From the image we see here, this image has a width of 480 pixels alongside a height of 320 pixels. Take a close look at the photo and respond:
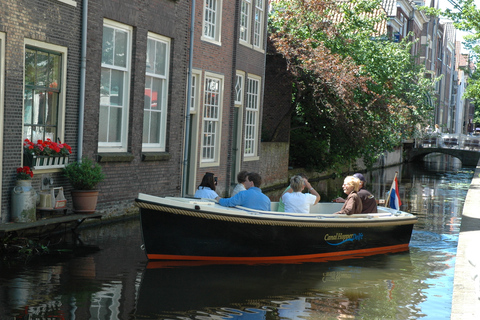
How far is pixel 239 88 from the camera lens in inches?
760

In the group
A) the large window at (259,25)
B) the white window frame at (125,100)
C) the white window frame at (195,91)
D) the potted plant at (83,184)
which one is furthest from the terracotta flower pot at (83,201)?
the large window at (259,25)

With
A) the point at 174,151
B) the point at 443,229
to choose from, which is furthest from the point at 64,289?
the point at 443,229

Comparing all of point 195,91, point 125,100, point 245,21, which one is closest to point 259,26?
point 245,21

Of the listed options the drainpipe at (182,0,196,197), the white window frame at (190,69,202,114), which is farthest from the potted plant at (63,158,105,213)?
the white window frame at (190,69,202,114)

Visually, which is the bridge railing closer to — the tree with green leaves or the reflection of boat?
the tree with green leaves

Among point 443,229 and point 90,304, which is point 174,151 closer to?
point 443,229

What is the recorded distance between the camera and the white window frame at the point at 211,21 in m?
16.5

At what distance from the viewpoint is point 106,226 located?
12.1m

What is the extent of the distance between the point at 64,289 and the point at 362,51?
2115cm

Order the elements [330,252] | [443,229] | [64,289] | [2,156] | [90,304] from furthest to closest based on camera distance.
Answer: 1. [443,229]
2. [330,252]
3. [2,156]
4. [64,289]
5. [90,304]

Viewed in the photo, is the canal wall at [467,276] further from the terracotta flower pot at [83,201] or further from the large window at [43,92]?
the large window at [43,92]

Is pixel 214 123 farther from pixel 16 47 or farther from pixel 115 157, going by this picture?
pixel 16 47

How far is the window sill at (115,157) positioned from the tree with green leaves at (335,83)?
10542 millimetres

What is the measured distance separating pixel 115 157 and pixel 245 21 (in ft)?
26.8
